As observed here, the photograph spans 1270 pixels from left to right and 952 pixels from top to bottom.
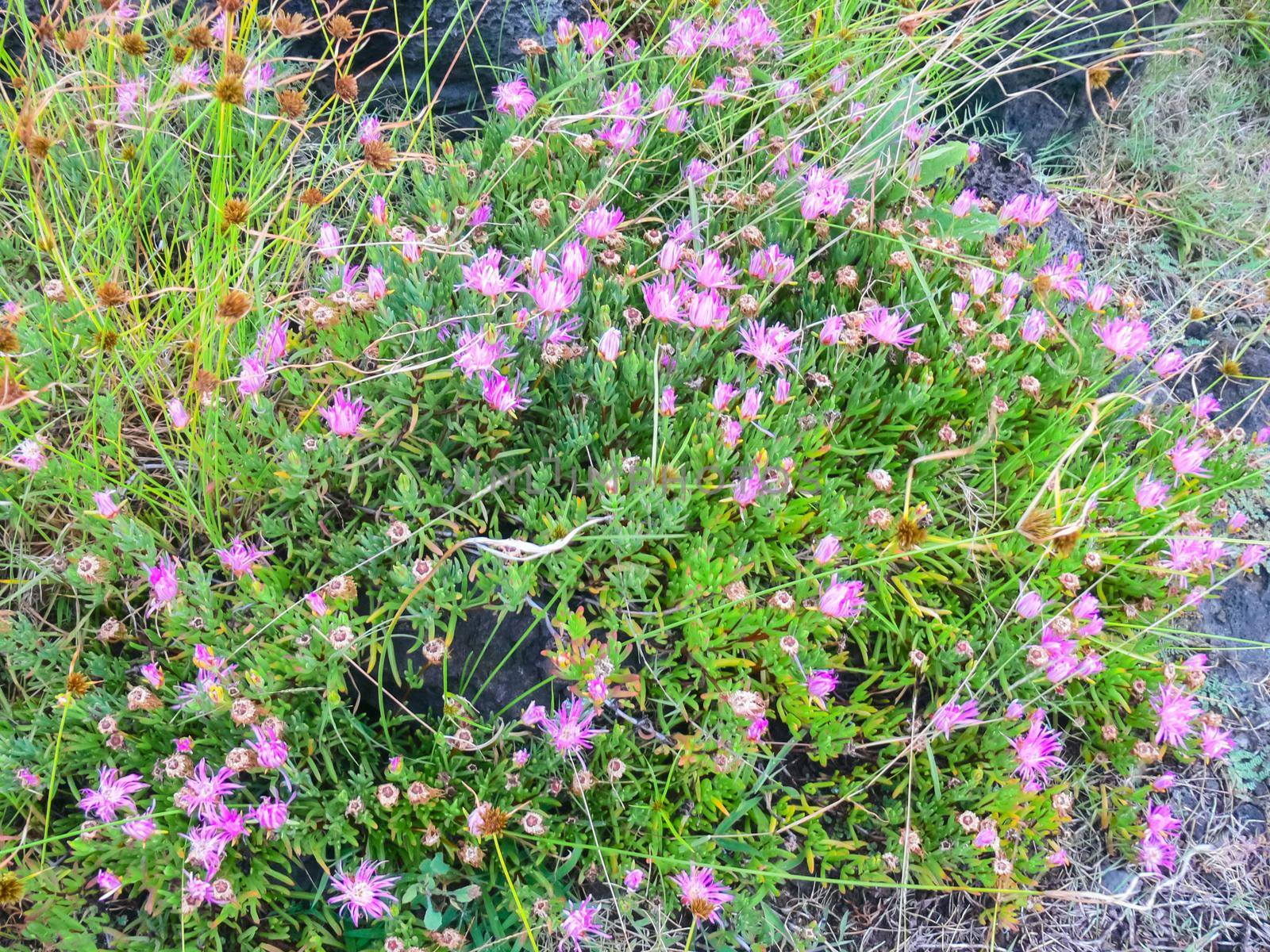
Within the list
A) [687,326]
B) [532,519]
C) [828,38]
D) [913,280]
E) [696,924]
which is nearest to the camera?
[696,924]

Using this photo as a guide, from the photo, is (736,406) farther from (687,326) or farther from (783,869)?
(783,869)

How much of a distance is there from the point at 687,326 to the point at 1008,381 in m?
1.00

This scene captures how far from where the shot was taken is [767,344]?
2393mm

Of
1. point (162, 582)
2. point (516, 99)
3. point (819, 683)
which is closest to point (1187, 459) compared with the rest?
point (819, 683)

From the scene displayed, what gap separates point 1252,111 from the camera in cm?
476

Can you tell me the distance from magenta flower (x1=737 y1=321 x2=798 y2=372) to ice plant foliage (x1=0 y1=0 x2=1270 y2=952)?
1 centimetres

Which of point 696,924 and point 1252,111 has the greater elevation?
point 1252,111

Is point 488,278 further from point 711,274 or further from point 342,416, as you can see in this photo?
point 711,274

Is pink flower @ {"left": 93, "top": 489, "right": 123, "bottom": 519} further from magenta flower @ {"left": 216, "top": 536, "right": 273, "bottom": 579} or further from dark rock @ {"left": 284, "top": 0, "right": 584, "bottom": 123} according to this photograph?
dark rock @ {"left": 284, "top": 0, "right": 584, "bottom": 123}

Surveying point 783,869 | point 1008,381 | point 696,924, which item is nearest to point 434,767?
point 696,924

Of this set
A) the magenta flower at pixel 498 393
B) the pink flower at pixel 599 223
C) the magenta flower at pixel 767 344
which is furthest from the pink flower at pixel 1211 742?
the pink flower at pixel 599 223

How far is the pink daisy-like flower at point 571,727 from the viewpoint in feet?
6.41

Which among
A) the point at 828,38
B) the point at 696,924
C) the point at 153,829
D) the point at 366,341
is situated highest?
the point at 828,38

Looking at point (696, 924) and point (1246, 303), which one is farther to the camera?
point (1246, 303)
